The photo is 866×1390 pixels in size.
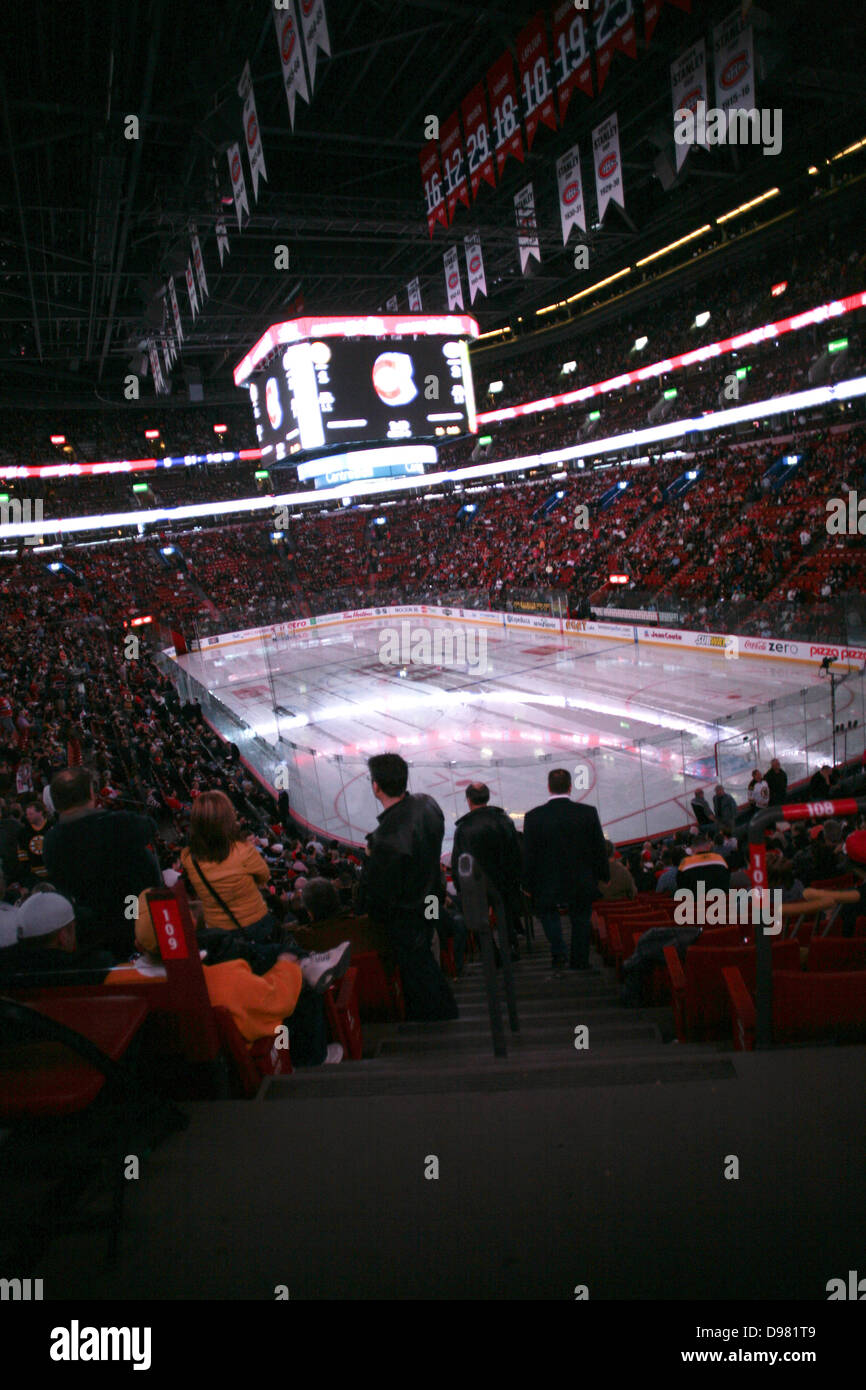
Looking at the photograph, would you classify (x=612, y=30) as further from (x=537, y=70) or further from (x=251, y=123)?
(x=251, y=123)

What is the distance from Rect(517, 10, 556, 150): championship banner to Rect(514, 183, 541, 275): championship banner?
254 inches

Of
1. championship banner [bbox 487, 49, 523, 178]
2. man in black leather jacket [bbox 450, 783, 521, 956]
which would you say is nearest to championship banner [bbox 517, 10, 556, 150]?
championship banner [bbox 487, 49, 523, 178]

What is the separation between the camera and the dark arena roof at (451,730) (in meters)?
2.06

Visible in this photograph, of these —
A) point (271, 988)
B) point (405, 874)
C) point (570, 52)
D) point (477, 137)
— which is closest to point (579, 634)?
point (477, 137)

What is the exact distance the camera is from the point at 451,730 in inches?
779

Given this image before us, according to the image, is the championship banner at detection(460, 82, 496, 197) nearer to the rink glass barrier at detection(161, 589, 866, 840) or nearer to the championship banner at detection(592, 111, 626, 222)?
the championship banner at detection(592, 111, 626, 222)

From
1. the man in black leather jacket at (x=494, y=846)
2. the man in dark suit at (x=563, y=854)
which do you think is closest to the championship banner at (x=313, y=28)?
the man in dark suit at (x=563, y=854)

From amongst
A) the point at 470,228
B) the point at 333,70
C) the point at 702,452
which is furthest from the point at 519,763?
the point at 702,452

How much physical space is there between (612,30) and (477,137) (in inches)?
179

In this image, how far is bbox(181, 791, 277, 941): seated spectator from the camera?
349 centimetres

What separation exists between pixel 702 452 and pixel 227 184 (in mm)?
24395

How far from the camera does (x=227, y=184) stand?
18.0 m

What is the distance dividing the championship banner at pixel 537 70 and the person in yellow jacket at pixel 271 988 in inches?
513
